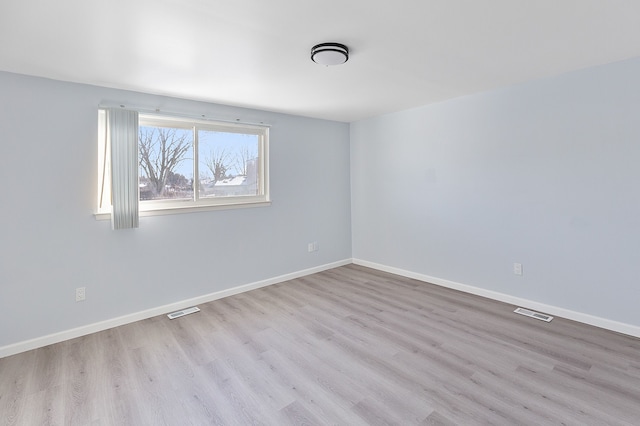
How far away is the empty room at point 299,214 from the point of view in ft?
6.13

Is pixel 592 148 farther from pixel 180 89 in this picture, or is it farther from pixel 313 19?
pixel 180 89

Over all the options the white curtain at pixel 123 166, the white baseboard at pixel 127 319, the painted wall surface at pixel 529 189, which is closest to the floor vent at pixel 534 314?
the painted wall surface at pixel 529 189

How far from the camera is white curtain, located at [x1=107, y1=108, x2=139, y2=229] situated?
2.87 m

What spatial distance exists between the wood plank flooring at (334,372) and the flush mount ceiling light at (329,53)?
2197 mm

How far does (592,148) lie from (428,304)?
2.06 m

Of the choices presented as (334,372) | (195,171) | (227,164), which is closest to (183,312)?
(195,171)

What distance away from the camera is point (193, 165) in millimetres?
3549

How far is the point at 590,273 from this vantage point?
2814 mm

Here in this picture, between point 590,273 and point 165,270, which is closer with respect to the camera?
point 590,273

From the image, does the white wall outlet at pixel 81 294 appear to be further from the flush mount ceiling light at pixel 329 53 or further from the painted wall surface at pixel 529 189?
the painted wall surface at pixel 529 189

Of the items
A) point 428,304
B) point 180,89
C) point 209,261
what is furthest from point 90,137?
point 428,304

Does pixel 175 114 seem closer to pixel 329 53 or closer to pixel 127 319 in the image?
pixel 329 53

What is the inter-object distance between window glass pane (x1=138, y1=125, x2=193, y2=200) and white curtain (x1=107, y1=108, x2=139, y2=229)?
22 centimetres

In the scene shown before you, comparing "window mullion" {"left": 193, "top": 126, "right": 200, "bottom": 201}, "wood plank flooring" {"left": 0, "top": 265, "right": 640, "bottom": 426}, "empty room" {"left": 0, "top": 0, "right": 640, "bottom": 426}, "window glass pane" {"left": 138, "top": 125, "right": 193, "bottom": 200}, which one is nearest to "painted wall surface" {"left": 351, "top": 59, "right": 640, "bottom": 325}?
"empty room" {"left": 0, "top": 0, "right": 640, "bottom": 426}
